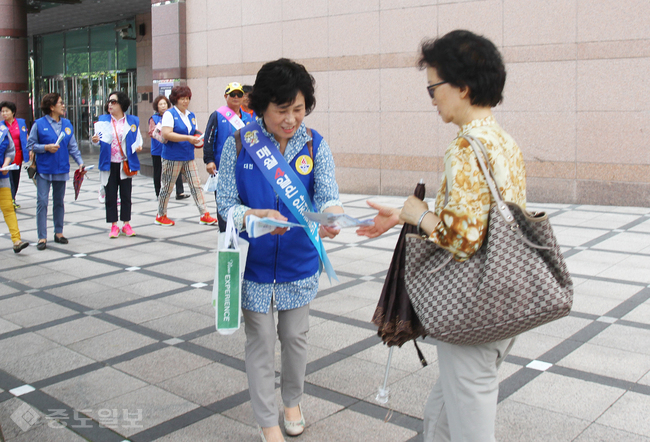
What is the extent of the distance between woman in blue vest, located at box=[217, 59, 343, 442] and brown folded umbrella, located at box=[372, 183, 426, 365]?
1.94ft

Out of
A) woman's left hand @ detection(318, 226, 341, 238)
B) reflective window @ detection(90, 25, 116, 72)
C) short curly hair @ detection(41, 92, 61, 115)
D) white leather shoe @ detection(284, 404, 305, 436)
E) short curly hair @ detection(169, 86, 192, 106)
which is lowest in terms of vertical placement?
white leather shoe @ detection(284, 404, 305, 436)

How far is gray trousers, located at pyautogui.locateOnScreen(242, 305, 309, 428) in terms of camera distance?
116 inches

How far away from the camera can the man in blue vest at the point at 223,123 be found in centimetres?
717

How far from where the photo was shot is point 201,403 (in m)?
3.53

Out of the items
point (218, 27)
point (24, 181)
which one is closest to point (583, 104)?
point (218, 27)

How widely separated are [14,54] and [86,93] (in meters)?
9.27

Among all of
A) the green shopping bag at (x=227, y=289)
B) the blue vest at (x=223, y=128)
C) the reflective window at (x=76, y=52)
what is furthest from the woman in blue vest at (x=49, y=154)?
the reflective window at (x=76, y=52)

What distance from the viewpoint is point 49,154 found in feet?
25.6

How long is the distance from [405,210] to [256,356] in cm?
113

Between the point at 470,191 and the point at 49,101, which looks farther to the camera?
the point at 49,101

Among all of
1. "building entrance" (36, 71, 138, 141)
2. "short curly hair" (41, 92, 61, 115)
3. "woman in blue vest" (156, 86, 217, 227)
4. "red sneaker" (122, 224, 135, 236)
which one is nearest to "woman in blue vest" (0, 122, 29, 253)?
"short curly hair" (41, 92, 61, 115)

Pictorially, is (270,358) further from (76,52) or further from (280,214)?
(76,52)

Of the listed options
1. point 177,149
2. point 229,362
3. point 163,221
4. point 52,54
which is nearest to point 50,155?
point 177,149

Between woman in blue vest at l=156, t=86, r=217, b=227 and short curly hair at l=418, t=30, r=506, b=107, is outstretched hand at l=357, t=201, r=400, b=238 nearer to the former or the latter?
short curly hair at l=418, t=30, r=506, b=107
